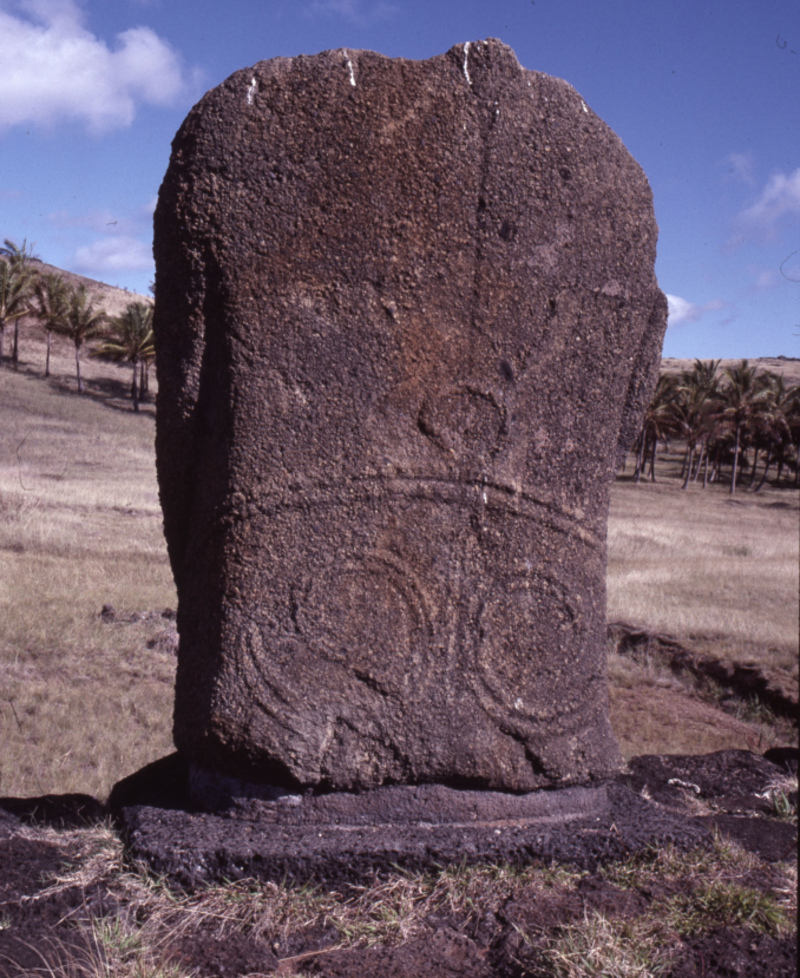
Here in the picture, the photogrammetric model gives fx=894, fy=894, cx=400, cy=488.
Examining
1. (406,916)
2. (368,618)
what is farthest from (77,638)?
(406,916)

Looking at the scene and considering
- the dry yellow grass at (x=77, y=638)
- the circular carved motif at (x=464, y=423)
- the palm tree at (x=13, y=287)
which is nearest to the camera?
the circular carved motif at (x=464, y=423)

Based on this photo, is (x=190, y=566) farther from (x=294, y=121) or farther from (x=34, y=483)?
(x=34, y=483)

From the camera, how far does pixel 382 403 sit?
9.40ft

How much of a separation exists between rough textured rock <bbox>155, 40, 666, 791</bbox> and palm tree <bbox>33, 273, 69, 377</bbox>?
126ft

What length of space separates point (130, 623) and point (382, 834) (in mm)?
4995

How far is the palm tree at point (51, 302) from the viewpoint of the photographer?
38.5 m

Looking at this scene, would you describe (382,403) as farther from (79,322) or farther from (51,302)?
(51,302)

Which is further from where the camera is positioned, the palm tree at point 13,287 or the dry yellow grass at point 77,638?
the palm tree at point 13,287

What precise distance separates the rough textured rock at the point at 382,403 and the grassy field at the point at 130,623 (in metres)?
2.25

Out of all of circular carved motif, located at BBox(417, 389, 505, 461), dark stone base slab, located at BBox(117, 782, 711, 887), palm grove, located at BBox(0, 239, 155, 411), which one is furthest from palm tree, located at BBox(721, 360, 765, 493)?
circular carved motif, located at BBox(417, 389, 505, 461)

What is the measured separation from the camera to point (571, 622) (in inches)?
122

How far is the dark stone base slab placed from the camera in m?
2.64

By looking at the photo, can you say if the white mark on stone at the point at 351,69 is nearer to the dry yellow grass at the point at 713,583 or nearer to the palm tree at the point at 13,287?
the dry yellow grass at the point at 713,583

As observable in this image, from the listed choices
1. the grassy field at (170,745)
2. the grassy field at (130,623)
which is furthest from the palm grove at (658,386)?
the grassy field at (170,745)
